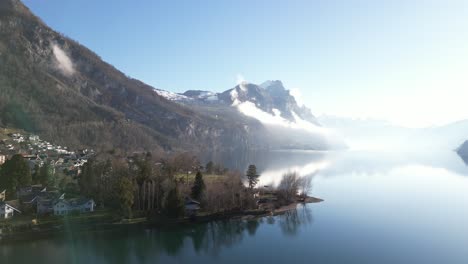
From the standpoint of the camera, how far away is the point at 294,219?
161 ft

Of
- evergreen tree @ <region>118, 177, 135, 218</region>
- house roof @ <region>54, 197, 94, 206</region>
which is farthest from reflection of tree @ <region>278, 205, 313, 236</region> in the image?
house roof @ <region>54, 197, 94, 206</region>

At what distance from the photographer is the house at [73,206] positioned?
4456 centimetres

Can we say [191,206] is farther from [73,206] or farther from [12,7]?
[12,7]

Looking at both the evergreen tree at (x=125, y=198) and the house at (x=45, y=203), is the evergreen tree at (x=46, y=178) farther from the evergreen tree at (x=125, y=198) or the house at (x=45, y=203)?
the evergreen tree at (x=125, y=198)

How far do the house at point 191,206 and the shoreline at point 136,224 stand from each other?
153cm

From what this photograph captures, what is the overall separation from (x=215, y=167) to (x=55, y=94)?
340 ft

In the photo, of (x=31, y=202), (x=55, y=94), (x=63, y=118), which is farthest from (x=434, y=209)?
(x=55, y=94)

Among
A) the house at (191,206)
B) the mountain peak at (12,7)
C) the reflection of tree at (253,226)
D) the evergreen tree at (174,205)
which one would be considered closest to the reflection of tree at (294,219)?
the reflection of tree at (253,226)

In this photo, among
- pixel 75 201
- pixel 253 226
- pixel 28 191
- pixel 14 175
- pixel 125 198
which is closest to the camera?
pixel 125 198

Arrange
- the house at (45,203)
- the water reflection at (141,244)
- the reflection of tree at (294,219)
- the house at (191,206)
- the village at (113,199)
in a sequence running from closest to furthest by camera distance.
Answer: the water reflection at (141,244)
the village at (113,199)
the reflection of tree at (294,219)
the house at (45,203)
the house at (191,206)

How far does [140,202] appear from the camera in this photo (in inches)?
1859

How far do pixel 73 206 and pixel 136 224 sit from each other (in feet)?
31.4

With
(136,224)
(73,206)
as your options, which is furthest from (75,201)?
(136,224)

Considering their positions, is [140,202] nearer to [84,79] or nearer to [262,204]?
[262,204]
